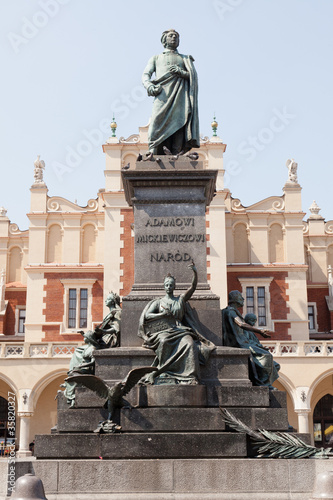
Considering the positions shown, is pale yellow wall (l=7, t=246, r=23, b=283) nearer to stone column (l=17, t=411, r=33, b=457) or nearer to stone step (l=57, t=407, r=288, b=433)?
stone column (l=17, t=411, r=33, b=457)

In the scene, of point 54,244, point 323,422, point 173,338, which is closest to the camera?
point 173,338

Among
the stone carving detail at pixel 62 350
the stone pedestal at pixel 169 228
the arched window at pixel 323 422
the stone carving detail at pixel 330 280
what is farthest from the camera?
the stone carving detail at pixel 330 280

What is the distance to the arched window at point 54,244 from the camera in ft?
113

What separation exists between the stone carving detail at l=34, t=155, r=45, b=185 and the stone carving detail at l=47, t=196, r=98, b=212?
1140 millimetres

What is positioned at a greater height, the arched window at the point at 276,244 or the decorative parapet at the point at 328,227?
the decorative parapet at the point at 328,227

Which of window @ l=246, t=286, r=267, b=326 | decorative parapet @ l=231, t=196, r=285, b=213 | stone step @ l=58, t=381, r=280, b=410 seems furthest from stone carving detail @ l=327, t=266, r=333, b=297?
stone step @ l=58, t=381, r=280, b=410

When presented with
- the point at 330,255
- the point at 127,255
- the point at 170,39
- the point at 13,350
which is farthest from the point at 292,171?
the point at 170,39

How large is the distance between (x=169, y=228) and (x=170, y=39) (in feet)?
10.1

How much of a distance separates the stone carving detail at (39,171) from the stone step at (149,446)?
28.6 meters

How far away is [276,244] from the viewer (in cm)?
3481

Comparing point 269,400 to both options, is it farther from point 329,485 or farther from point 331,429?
point 331,429

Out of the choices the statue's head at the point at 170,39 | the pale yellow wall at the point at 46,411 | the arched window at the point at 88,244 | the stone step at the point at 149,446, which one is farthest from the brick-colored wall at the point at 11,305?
the stone step at the point at 149,446

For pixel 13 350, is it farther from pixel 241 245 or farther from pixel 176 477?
pixel 176 477

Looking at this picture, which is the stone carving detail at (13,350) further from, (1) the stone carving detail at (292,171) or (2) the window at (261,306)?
(1) the stone carving detail at (292,171)
